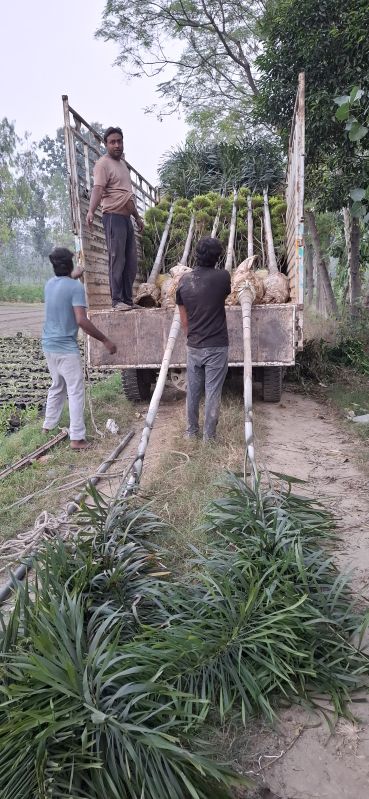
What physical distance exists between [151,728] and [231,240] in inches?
203

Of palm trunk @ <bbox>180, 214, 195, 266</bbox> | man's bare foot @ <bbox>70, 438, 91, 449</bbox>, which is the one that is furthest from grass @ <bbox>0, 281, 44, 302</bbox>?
man's bare foot @ <bbox>70, 438, 91, 449</bbox>

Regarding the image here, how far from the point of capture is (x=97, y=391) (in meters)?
6.90

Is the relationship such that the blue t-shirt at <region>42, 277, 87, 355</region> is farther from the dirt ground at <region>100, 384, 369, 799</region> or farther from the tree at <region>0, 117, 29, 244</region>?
the tree at <region>0, 117, 29, 244</region>

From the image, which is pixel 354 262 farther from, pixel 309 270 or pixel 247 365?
pixel 309 270

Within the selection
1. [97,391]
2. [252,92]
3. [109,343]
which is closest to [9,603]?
[109,343]

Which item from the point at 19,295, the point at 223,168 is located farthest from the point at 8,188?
the point at 223,168

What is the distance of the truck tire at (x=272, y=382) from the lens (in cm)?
564

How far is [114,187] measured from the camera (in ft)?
16.7

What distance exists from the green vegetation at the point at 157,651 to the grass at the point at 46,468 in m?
0.89

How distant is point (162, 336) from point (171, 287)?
0.54 meters

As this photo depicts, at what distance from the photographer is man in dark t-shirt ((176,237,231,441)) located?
4172mm

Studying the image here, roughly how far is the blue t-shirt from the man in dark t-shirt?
88 centimetres

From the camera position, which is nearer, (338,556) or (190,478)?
(338,556)

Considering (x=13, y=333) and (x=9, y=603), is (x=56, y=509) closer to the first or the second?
(x=9, y=603)
